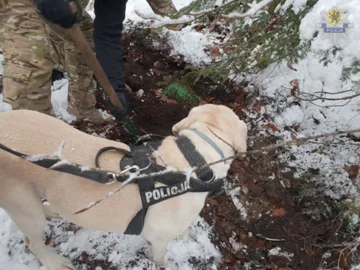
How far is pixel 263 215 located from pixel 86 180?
1.64 meters

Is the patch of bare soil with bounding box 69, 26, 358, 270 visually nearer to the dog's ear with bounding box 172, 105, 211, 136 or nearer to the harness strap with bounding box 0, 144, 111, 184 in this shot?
Result: the dog's ear with bounding box 172, 105, 211, 136

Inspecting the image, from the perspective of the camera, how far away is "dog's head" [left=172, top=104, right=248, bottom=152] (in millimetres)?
2062

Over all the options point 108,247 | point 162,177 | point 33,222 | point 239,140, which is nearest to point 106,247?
point 108,247

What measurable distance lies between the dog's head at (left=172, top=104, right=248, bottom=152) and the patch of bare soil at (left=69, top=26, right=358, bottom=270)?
105 centimetres

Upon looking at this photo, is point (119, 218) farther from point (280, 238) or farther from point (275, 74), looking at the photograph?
point (275, 74)

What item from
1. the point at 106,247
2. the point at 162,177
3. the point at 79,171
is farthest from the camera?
the point at 106,247

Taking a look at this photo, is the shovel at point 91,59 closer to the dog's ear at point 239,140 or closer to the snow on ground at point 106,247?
the dog's ear at point 239,140

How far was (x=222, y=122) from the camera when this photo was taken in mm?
2074

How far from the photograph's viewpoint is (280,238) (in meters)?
2.82

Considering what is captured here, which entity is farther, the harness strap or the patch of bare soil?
the patch of bare soil

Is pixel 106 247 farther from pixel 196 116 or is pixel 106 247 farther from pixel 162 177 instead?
pixel 196 116

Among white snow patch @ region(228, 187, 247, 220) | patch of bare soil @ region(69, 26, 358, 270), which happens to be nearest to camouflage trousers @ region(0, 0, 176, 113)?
patch of bare soil @ region(69, 26, 358, 270)

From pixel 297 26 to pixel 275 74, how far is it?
0.93m

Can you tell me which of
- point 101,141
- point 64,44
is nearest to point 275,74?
point 64,44
